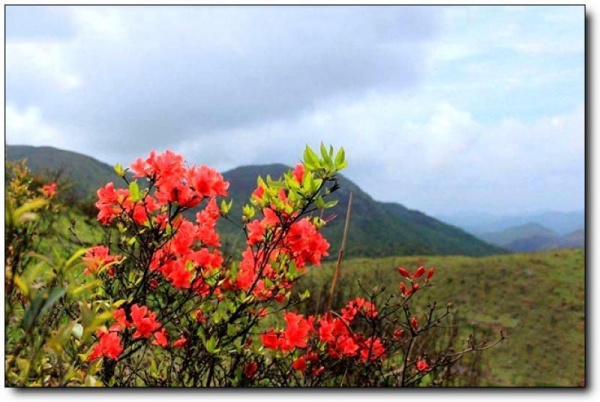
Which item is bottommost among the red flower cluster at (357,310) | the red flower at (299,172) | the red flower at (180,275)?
the red flower cluster at (357,310)

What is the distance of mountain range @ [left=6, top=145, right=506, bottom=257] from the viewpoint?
3.97m

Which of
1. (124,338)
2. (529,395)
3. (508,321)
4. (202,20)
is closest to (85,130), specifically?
(202,20)

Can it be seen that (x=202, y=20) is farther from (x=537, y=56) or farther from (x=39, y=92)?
(x=537, y=56)

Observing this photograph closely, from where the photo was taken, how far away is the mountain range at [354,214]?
3.97 meters

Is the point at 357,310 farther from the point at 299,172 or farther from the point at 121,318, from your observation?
the point at 121,318

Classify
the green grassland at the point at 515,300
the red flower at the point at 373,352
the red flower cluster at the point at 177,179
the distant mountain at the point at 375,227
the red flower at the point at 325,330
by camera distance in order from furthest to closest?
the distant mountain at the point at 375,227 → the green grassland at the point at 515,300 → the red flower at the point at 373,352 → the red flower at the point at 325,330 → the red flower cluster at the point at 177,179

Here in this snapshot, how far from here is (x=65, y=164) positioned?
17.0 feet

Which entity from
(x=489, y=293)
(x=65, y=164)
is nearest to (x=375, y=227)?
(x=489, y=293)

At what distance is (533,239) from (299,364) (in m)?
2.96

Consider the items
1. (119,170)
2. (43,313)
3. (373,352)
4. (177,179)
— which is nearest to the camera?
(43,313)

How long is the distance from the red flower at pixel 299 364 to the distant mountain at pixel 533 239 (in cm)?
121

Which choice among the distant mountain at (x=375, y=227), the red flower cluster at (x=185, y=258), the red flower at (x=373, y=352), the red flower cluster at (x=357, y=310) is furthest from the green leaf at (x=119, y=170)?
the distant mountain at (x=375, y=227)

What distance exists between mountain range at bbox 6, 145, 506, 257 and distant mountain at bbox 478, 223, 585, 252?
78 centimetres

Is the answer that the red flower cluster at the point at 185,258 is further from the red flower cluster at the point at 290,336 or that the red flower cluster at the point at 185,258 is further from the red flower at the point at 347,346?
the red flower at the point at 347,346
